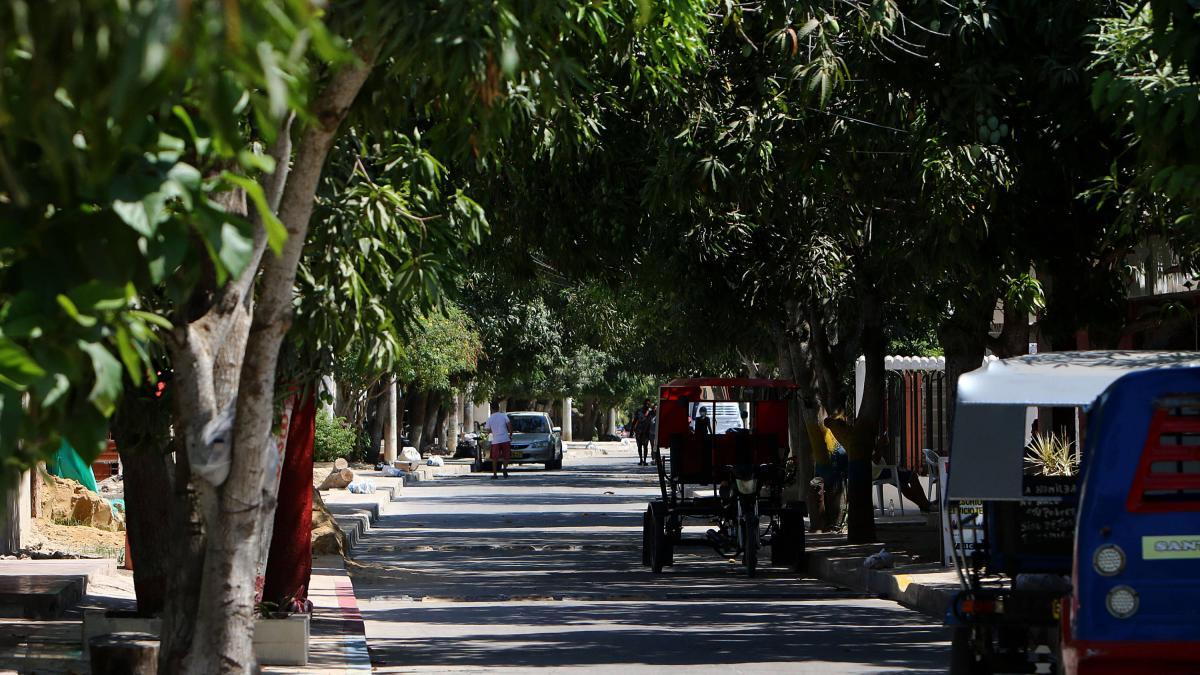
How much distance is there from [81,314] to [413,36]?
322 cm

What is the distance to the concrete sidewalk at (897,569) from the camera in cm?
1526

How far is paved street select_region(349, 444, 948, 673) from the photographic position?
11961 mm

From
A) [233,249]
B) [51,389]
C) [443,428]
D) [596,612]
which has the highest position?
[443,428]

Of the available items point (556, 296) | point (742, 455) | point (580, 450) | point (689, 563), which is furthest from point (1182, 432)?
point (580, 450)

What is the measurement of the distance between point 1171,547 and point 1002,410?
1.80 metres

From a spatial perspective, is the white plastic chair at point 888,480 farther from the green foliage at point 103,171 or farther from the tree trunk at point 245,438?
the green foliage at point 103,171

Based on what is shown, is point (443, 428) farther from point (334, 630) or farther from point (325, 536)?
point (334, 630)

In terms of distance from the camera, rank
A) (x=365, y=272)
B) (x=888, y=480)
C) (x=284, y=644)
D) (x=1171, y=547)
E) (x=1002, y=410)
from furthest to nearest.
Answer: (x=888, y=480)
(x=284, y=644)
(x=1002, y=410)
(x=365, y=272)
(x=1171, y=547)

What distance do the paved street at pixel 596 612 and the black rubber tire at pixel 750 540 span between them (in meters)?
0.21

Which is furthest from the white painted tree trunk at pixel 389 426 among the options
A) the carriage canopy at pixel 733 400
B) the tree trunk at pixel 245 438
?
the tree trunk at pixel 245 438

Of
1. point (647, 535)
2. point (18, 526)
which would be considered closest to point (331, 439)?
point (18, 526)

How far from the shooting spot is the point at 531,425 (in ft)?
175

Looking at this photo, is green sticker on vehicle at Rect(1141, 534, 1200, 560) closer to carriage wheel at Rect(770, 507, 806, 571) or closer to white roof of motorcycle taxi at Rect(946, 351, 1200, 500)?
white roof of motorcycle taxi at Rect(946, 351, 1200, 500)

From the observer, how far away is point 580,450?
78.8 metres
